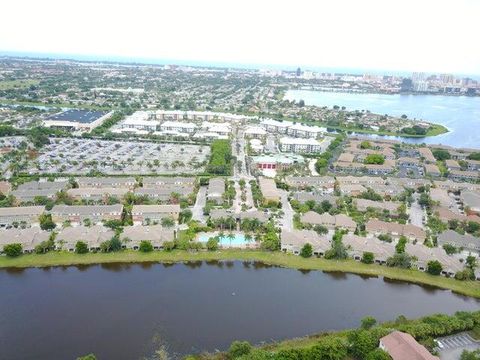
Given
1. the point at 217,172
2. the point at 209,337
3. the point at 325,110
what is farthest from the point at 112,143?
the point at 325,110

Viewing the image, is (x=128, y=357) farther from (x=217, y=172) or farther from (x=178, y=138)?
(x=178, y=138)

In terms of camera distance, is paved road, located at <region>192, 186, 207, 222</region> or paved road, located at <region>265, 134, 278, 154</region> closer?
paved road, located at <region>192, 186, 207, 222</region>

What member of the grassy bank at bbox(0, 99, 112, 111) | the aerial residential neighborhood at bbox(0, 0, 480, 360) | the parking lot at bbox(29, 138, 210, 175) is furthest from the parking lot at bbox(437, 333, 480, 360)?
the grassy bank at bbox(0, 99, 112, 111)

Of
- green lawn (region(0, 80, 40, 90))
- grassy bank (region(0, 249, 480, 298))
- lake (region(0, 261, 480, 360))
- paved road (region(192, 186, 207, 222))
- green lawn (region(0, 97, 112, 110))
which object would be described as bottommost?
lake (region(0, 261, 480, 360))

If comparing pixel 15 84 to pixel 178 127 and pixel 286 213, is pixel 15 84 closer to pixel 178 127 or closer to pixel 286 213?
pixel 178 127

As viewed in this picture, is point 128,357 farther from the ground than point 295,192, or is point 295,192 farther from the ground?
point 295,192

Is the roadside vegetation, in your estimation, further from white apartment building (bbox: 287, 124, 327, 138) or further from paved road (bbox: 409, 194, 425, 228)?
white apartment building (bbox: 287, 124, 327, 138)
